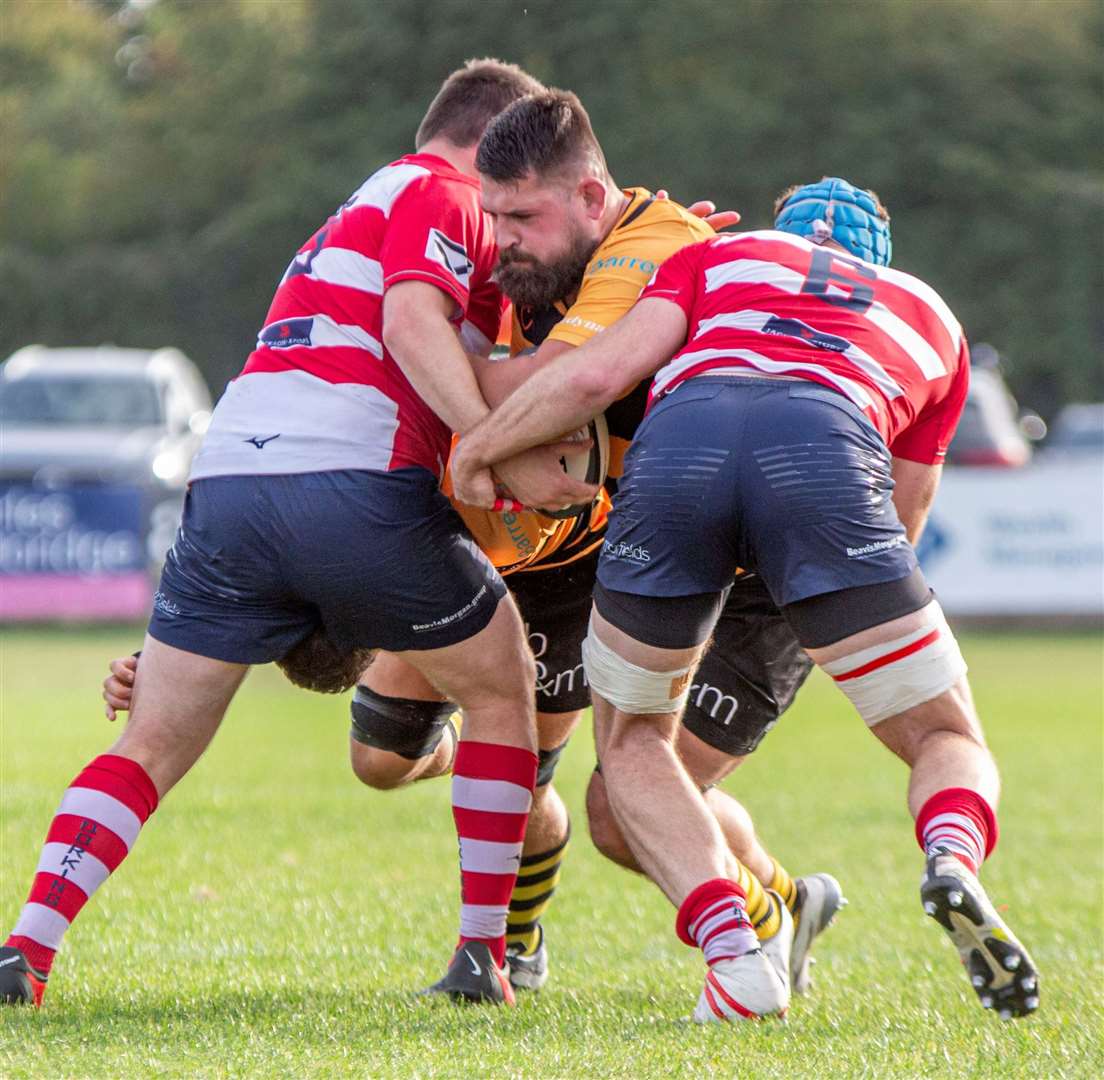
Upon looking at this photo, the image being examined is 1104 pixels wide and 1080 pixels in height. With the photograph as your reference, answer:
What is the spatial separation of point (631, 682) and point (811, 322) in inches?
34.4

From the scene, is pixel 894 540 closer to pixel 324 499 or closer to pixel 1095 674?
pixel 324 499

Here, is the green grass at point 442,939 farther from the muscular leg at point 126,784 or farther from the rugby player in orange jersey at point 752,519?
the rugby player in orange jersey at point 752,519

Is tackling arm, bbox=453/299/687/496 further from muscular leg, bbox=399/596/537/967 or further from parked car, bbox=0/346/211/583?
parked car, bbox=0/346/211/583

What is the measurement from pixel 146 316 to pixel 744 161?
13684mm

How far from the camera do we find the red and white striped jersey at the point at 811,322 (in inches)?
158

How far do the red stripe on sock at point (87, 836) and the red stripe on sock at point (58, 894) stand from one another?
8cm

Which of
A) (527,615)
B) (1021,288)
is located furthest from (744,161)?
(527,615)

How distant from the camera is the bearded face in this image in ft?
14.4

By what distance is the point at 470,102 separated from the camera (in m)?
4.74

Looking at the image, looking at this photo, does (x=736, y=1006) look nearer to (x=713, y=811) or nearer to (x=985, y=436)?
(x=713, y=811)

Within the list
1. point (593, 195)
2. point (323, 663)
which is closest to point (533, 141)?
point (593, 195)

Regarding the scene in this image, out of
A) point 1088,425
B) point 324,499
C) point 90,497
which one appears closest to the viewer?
point 324,499

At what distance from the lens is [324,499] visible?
4.25m

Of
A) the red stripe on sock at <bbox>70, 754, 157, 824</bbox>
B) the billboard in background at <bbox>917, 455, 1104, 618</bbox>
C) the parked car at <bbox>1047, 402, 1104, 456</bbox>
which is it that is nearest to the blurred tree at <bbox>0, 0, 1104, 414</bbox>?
the parked car at <bbox>1047, 402, 1104, 456</bbox>
